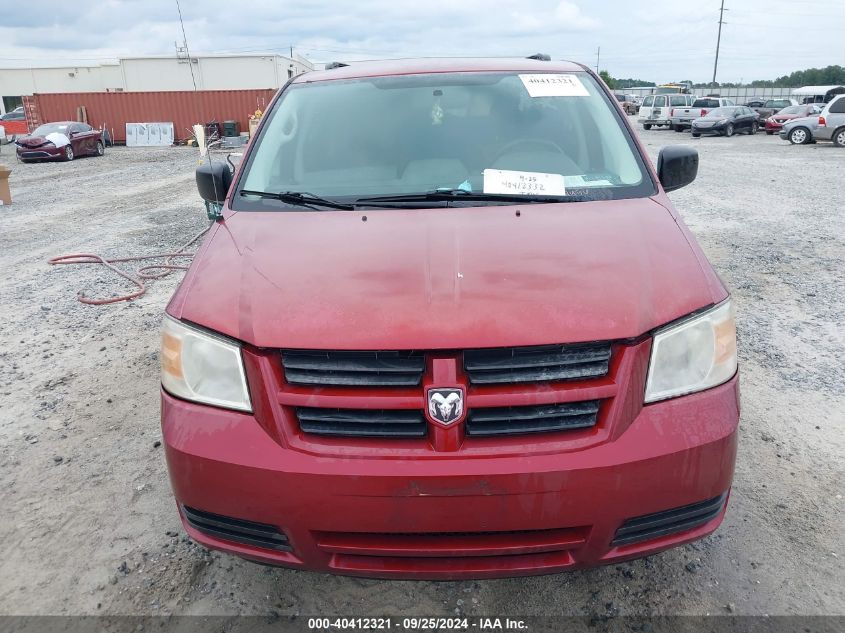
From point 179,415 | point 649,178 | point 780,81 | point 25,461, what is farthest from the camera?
point 780,81

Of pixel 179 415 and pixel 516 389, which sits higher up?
pixel 516 389

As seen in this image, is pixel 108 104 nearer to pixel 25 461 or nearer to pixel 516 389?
pixel 25 461

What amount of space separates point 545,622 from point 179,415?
1.42 meters

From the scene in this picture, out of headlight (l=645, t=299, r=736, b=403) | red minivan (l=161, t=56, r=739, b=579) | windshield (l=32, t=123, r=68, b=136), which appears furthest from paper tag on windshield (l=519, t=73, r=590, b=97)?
windshield (l=32, t=123, r=68, b=136)

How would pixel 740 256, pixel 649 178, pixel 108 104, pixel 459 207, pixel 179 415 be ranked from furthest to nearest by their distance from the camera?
pixel 108 104 → pixel 740 256 → pixel 649 178 → pixel 459 207 → pixel 179 415

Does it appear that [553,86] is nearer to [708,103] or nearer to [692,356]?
[692,356]

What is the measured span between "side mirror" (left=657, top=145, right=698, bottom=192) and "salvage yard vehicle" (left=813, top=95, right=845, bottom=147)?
72.7 feet

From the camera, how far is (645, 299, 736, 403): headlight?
1852mm

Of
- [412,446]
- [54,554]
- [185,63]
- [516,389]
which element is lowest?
[54,554]

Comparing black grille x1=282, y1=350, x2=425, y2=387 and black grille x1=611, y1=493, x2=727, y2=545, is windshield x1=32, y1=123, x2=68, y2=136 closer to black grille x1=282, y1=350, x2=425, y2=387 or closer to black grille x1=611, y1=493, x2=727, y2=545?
black grille x1=282, y1=350, x2=425, y2=387

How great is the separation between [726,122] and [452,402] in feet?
100

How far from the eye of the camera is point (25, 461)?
3221mm

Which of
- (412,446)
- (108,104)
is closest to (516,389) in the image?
(412,446)

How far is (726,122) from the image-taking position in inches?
1092
